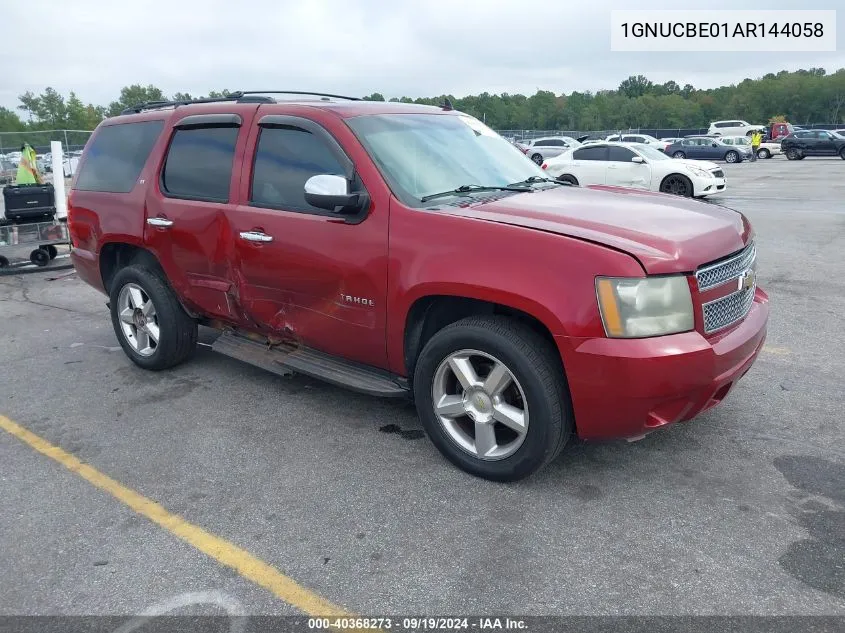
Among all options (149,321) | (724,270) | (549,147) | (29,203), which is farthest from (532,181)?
(549,147)

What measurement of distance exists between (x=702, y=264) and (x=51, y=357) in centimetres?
515

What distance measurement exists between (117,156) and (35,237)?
17.2 ft

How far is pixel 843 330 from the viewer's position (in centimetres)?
564

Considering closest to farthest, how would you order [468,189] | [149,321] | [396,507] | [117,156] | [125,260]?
[396,507]
[468,189]
[149,321]
[117,156]
[125,260]

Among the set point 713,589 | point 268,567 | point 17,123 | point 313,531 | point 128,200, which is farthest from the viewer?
point 17,123

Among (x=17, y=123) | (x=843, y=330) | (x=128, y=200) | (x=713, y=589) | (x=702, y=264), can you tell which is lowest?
(x=713, y=589)

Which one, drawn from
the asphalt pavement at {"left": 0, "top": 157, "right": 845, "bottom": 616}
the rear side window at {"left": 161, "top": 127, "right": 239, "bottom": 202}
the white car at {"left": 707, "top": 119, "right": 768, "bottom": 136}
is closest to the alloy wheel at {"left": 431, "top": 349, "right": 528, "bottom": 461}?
the asphalt pavement at {"left": 0, "top": 157, "right": 845, "bottom": 616}

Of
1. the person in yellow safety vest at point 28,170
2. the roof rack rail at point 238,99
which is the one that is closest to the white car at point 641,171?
the person in yellow safety vest at point 28,170

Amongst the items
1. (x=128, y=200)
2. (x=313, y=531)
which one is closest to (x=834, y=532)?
(x=313, y=531)

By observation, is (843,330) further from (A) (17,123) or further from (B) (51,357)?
(A) (17,123)

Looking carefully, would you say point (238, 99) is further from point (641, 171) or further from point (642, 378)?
point (641, 171)

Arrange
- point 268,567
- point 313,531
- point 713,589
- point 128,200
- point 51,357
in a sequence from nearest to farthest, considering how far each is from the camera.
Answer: point 713,589 < point 268,567 < point 313,531 < point 128,200 < point 51,357

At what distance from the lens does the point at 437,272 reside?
326 centimetres

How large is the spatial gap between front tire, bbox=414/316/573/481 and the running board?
285 millimetres
